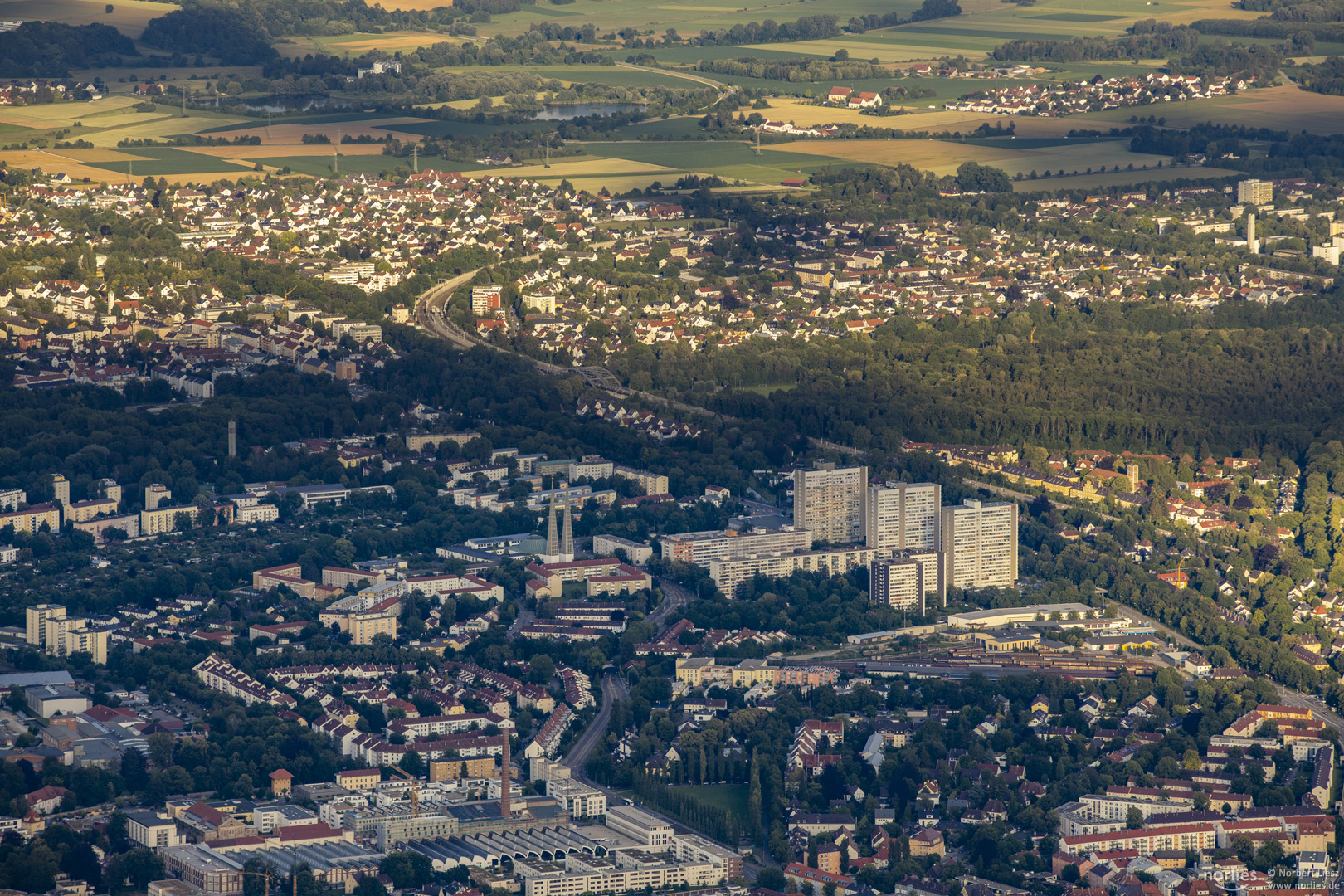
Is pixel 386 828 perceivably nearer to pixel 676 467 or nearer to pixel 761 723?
pixel 761 723

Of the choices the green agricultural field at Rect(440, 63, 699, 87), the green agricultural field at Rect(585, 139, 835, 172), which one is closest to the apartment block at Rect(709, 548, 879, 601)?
the green agricultural field at Rect(585, 139, 835, 172)

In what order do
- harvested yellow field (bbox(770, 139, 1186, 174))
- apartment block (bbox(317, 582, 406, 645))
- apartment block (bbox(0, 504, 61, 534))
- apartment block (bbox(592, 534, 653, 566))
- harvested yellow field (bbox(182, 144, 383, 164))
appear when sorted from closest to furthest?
apartment block (bbox(317, 582, 406, 645))
apartment block (bbox(592, 534, 653, 566))
apartment block (bbox(0, 504, 61, 534))
harvested yellow field (bbox(770, 139, 1186, 174))
harvested yellow field (bbox(182, 144, 383, 164))

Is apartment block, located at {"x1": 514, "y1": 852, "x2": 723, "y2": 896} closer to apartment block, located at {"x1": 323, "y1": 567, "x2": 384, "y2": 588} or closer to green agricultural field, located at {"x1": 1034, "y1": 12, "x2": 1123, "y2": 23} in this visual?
apartment block, located at {"x1": 323, "y1": 567, "x2": 384, "y2": 588}

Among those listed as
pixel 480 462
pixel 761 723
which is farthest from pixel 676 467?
pixel 761 723

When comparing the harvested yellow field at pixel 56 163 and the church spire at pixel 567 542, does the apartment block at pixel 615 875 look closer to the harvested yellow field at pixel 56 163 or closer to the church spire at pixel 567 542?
the church spire at pixel 567 542

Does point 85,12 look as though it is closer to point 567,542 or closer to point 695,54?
point 695,54

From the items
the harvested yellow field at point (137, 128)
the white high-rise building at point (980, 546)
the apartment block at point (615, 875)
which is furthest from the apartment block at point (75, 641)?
the harvested yellow field at point (137, 128)

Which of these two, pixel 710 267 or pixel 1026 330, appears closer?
pixel 1026 330
